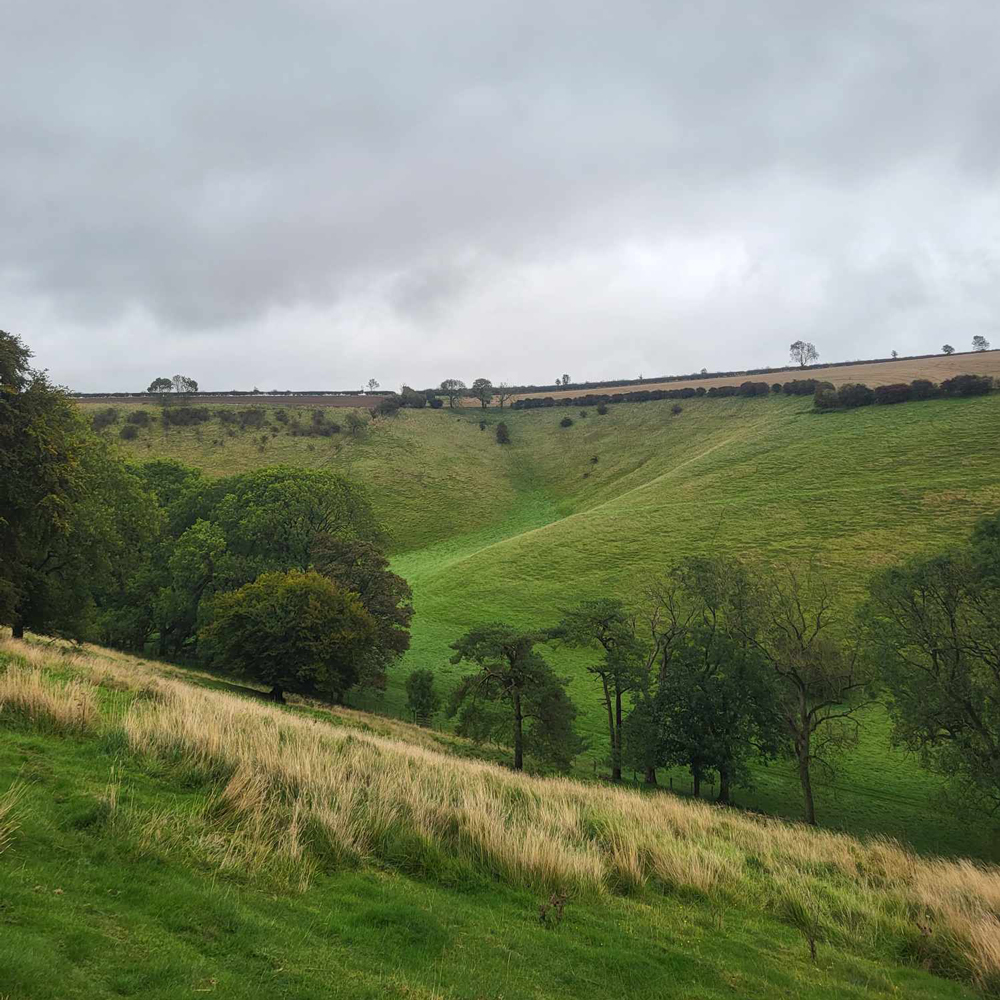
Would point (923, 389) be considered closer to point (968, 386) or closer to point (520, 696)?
point (968, 386)

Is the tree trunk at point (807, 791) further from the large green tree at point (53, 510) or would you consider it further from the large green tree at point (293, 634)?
the large green tree at point (53, 510)

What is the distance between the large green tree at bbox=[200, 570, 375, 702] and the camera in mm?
31016

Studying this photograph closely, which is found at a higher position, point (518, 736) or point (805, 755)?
point (518, 736)

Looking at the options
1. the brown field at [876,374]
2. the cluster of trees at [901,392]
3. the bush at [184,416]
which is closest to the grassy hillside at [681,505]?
the bush at [184,416]

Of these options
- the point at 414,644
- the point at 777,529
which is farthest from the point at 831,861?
the point at 777,529

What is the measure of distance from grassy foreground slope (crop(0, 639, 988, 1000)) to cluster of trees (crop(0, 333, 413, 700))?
13.5 metres

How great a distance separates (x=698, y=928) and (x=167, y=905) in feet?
20.6

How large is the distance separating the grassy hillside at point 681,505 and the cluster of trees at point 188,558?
894 centimetres

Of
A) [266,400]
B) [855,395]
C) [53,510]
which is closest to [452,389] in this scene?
[266,400]

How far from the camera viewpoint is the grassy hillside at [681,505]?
35125 mm

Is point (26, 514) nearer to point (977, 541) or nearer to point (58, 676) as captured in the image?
point (58, 676)

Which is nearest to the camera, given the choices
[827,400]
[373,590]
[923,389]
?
[373,590]

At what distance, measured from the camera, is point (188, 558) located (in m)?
43.9

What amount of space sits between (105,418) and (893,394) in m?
140
